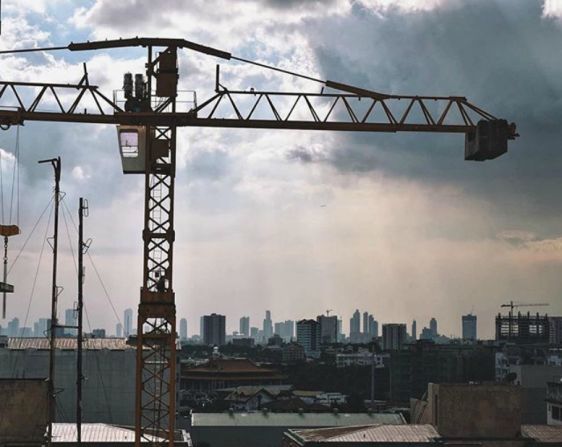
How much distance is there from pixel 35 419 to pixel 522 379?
81538 mm

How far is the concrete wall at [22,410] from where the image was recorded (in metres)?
57.5

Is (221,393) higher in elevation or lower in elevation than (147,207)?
lower

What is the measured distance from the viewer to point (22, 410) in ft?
189

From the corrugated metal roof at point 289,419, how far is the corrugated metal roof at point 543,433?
71.0ft

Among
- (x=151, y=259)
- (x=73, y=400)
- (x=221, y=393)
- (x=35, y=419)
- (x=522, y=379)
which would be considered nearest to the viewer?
(x=151, y=259)

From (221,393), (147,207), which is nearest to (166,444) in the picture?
(147,207)

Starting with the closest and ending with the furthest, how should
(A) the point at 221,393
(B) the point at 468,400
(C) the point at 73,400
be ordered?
(B) the point at 468,400
(C) the point at 73,400
(A) the point at 221,393

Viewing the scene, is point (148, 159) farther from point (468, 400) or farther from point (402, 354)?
point (402, 354)

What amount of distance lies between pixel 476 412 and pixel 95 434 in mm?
23285

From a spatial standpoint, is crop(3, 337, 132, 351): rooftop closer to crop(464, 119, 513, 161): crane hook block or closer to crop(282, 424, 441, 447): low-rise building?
crop(282, 424, 441, 447): low-rise building

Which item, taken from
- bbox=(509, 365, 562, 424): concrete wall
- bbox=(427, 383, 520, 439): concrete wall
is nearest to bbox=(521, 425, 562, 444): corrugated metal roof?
bbox=(427, 383, 520, 439): concrete wall

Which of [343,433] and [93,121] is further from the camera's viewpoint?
[343,433]

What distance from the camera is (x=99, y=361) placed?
93250mm

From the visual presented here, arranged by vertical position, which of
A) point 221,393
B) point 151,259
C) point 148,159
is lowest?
point 221,393
